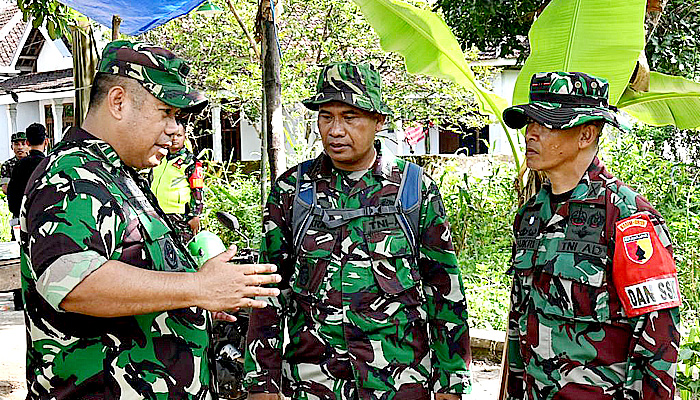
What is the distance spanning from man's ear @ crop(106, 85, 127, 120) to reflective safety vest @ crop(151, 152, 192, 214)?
13.8 ft

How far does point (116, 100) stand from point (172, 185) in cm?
447

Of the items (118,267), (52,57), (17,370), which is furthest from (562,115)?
(52,57)

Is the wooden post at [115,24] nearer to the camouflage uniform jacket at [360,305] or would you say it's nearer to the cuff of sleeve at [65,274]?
the camouflage uniform jacket at [360,305]

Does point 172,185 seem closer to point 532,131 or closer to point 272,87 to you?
point 272,87

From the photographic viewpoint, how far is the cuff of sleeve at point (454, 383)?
9.22ft

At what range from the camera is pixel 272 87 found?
244 inches

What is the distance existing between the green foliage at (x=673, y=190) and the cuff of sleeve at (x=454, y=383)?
12.5ft

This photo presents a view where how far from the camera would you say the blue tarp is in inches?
220

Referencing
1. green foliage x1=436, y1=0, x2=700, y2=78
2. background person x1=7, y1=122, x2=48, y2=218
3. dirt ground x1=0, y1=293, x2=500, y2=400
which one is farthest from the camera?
background person x1=7, y1=122, x2=48, y2=218

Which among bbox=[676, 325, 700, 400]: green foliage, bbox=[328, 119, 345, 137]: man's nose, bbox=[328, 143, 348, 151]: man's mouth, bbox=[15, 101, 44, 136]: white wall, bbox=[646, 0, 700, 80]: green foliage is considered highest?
bbox=[15, 101, 44, 136]: white wall

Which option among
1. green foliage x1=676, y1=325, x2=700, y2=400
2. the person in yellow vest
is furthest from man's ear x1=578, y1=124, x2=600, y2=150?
the person in yellow vest

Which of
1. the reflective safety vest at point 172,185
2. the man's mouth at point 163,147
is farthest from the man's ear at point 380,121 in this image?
the reflective safety vest at point 172,185

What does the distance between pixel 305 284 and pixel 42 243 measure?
1030 mm

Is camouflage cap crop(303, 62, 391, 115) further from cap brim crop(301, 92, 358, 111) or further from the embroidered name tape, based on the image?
the embroidered name tape
